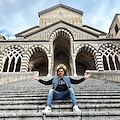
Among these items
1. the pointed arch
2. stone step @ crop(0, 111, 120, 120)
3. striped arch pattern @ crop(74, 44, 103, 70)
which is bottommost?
stone step @ crop(0, 111, 120, 120)

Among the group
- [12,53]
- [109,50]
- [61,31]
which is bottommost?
[12,53]

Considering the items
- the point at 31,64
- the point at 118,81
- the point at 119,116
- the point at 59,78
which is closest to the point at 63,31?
the point at 31,64

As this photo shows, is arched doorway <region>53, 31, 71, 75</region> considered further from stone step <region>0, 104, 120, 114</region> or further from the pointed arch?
stone step <region>0, 104, 120, 114</region>

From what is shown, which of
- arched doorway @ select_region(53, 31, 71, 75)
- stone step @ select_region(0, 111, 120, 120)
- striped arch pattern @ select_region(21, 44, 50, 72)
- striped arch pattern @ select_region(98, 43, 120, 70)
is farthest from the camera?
arched doorway @ select_region(53, 31, 71, 75)

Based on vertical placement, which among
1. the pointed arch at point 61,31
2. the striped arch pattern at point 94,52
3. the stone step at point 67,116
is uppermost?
the pointed arch at point 61,31

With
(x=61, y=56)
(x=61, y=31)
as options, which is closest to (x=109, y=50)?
(x=61, y=31)

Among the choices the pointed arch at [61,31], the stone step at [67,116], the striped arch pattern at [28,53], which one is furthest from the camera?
the pointed arch at [61,31]

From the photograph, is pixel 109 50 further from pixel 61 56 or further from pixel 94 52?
pixel 61 56

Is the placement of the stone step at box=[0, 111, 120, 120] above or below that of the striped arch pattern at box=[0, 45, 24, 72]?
below

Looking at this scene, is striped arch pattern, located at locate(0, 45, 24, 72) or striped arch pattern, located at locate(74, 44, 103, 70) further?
striped arch pattern, located at locate(0, 45, 24, 72)

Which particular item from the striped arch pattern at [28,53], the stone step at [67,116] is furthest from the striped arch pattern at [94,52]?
the stone step at [67,116]

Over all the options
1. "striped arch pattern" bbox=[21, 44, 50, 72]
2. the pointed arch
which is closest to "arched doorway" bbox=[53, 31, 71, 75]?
the pointed arch

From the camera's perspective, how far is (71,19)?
20.9m

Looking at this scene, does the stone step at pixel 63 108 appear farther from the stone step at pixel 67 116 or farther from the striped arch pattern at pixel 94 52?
the striped arch pattern at pixel 94 52
